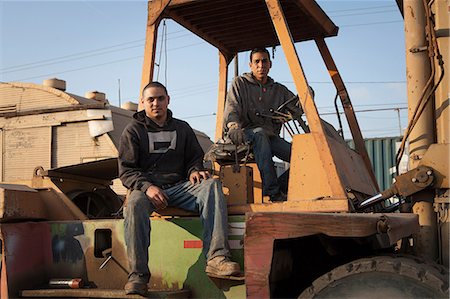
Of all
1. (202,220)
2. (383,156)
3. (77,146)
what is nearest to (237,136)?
(202,220)

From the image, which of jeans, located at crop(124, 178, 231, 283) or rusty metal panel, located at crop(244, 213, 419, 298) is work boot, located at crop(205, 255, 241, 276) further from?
rusty metal panel, located at crop(244, 213, 419, 298)

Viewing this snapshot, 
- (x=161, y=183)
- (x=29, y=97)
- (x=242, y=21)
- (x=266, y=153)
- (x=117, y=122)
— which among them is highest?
(x=29, y=97)

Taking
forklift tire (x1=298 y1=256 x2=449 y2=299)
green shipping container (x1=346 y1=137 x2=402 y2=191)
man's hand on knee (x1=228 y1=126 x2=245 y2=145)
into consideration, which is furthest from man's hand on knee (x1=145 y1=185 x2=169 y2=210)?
green shipping container (x1=346 y1=137 x2=402 y2=191)

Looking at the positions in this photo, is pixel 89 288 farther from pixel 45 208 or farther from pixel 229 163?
pixel 229 163

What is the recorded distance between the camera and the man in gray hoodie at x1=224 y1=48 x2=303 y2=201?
181 inches

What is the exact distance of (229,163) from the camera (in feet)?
15.7

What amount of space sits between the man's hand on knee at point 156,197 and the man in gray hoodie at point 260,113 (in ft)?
2.76

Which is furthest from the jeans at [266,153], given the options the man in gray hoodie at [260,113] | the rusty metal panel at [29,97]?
the rusty metal panel at [29,97]

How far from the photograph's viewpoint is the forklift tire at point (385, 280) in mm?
3029

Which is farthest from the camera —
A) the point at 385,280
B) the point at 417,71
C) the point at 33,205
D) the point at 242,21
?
the point at 242,21

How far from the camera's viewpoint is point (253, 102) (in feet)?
16.8

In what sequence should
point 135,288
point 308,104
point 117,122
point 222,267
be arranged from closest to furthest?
point 222,267
point 135,288
point 308,104
point 117,122

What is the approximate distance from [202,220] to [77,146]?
394 inches

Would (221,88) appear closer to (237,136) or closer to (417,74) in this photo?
(237,136)
